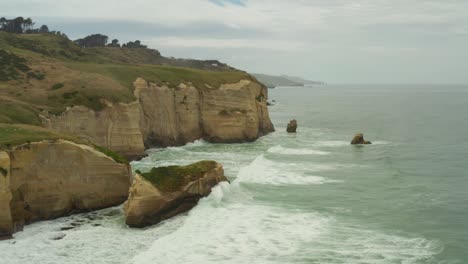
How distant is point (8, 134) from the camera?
26.8 meters

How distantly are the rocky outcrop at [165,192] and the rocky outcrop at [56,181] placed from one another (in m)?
3.11

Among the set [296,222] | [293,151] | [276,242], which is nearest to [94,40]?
[293,151]

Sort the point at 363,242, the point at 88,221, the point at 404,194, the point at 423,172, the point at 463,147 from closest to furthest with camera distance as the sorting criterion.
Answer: the point at 363,242 → the point at 88,221 → the point at 404,194 → the point at 423,172 → the point at 463,147

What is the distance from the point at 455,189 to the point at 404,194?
4356mm

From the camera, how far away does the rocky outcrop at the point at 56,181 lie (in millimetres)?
24672

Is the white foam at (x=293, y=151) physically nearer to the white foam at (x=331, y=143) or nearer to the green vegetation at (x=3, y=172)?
the white foam at (x=331, y=143)

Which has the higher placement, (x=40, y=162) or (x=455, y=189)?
(x=40, y=162)

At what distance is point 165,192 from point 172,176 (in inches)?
51.4

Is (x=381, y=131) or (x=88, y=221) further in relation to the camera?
(x=381, y=131)

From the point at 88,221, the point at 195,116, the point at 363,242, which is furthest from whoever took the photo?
the point at 195,116

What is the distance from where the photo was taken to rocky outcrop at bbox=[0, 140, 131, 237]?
24672 millimetres

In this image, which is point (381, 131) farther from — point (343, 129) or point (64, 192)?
point (64, 192)

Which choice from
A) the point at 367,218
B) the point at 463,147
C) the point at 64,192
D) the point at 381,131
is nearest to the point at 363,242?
the point at 367,218

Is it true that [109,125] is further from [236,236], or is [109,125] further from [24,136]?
[236,236]
